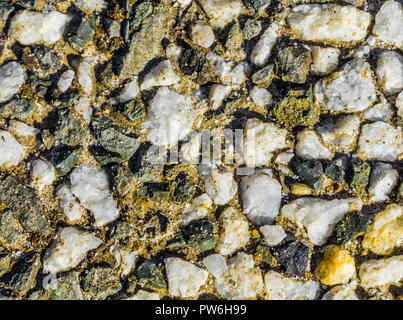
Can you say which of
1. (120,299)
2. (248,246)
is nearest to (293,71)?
(248,246)

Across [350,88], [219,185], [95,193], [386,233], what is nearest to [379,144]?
[350,88]

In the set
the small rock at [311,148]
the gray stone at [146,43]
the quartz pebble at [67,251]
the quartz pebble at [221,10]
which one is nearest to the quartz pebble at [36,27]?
the gray stone at [146,43]

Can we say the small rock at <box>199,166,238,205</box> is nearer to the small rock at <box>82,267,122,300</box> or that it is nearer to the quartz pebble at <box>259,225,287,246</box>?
the quartz pebble at <box>259,225,287,246</box>

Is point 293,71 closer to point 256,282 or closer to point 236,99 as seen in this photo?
point 236,99

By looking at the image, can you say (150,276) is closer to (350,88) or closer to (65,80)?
(65,80)

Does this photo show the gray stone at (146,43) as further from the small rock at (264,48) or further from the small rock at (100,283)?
the small rock at (100,283)

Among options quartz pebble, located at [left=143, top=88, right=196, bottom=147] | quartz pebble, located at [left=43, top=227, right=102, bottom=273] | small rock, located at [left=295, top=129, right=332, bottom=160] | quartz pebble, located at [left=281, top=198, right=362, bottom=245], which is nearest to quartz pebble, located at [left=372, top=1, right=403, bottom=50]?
small rock, located at [left=295, top=129, right=332, bottom=160]
